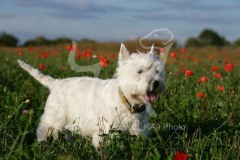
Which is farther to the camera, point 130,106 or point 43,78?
point 43,78

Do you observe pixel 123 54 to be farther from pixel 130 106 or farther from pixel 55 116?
pixel 55 116

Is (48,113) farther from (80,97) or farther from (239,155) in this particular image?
(239,155)

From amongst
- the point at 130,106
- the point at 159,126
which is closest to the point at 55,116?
the point at 130,106

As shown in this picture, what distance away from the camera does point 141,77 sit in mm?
5855

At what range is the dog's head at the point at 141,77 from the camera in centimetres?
578

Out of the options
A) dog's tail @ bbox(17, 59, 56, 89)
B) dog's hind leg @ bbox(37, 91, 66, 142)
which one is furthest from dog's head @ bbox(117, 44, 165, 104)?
dog's tail @ bbox(17, 59, 56, 89)

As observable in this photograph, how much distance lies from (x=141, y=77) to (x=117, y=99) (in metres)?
0.46

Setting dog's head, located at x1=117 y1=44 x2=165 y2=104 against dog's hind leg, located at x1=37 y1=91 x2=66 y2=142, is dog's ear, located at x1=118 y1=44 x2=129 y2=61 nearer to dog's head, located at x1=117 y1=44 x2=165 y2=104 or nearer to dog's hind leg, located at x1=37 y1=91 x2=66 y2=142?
dog's head, located at x1=117 y1=44 x2=165 y2=104

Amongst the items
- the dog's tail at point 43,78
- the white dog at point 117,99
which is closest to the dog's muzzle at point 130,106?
the white dog at point 117,99

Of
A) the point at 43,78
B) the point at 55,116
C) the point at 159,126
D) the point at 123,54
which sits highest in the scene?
the point at 123,54

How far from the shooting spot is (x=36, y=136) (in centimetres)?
675

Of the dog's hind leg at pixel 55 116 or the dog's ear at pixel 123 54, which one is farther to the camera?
the dog's hind leg at pixel 55 116

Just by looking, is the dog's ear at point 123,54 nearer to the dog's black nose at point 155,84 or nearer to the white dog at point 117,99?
the white dog at point 117,99

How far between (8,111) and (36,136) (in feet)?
1.97
